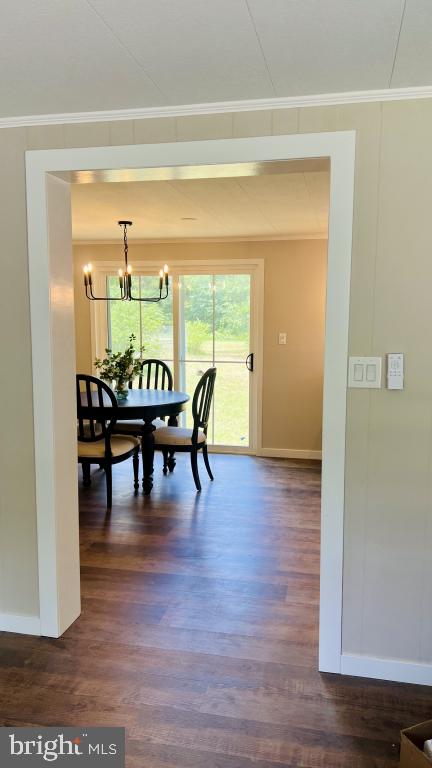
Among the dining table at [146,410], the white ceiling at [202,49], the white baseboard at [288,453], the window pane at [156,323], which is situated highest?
the white ceiling at [202,49]

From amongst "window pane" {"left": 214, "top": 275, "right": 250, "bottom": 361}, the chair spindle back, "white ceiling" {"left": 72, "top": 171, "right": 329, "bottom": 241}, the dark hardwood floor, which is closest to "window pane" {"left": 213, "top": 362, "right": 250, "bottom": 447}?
"window pane" {"left": 214, "top": 275, "right": 250, "bottom": 361}

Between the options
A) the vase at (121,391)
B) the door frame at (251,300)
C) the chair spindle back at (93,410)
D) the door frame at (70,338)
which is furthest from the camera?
the door frame at (251,300)

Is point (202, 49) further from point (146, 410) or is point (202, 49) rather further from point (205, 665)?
point (146, 410)

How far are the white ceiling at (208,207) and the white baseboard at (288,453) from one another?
218 centimetres

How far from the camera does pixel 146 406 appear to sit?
4219 mm

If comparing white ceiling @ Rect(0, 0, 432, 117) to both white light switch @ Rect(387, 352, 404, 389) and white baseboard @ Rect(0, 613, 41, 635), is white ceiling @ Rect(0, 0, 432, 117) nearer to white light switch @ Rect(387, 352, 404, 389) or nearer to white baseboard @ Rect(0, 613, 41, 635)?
white light switch @ Rect(387, 352, 404, 389)

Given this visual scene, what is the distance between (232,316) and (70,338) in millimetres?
3395

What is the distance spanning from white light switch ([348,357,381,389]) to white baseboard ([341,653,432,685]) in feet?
3.60

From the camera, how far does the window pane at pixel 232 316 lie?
5.62 m

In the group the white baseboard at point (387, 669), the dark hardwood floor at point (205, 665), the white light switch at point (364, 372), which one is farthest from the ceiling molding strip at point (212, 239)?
the white baseboard at point (387, 669)

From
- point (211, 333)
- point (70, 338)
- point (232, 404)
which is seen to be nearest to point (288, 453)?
point (232, 404)

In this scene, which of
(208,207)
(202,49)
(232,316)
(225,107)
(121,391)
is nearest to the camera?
(202,49)

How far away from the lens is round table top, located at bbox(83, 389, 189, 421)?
13.6 ft

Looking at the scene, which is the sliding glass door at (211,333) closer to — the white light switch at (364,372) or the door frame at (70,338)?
the door frame at (70,338)
